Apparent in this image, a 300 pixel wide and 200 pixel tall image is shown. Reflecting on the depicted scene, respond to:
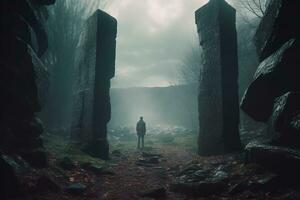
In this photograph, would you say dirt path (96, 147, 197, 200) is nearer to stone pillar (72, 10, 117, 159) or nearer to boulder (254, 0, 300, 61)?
stone pillar (72, 10, 117, 159)

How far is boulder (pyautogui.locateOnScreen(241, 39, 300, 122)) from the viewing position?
590cm

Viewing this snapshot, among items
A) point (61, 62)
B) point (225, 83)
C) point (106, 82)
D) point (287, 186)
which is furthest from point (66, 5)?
point (287, 186)

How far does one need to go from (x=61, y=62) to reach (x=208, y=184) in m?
16.2

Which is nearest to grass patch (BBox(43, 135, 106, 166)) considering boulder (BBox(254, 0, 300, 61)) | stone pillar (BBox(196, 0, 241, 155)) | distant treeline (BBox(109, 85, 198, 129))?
stone pillar (BBox(196, 0, 241, 155))

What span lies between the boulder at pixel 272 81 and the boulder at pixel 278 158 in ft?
4.78

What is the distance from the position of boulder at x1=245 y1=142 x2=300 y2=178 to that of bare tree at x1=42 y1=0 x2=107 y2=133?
49.5 feet

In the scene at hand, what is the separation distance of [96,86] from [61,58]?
11.2m

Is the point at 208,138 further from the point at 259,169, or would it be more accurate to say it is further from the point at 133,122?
the point at 133,122

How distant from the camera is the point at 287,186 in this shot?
14.9ft

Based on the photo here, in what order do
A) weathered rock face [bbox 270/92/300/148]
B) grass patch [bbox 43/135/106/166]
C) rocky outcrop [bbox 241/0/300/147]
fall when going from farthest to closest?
grass patch [bbox 43/135/106/166] → rocky outcrop [bbox 241/0/300/147] → weathered rock face [bbox 270/92/300/148]

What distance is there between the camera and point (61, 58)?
19688mm

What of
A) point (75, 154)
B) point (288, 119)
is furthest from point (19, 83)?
point (288, 119)

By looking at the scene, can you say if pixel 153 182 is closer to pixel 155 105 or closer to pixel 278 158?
pixel 278 158

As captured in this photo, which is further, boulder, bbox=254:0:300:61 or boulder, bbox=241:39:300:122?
boulder, bbox=241:39:300:122
